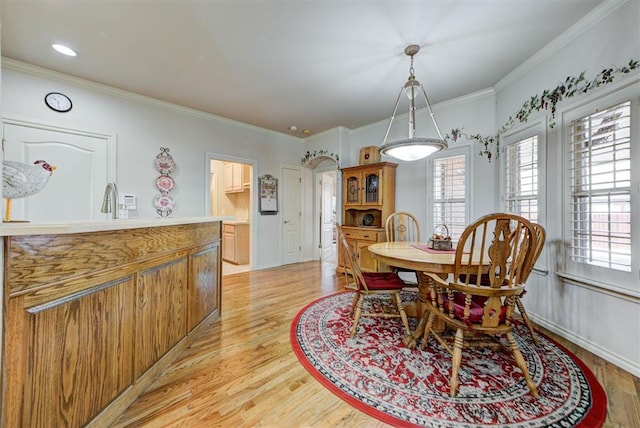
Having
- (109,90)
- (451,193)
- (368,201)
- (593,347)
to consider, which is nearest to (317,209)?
(368,201)

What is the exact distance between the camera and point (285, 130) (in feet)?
15.9

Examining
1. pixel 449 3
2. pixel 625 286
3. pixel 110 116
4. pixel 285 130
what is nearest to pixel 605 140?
pixel 625 286

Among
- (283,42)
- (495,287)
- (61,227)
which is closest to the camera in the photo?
(61,227)

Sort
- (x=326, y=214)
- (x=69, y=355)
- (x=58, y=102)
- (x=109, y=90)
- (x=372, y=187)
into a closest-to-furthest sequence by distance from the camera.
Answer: (x=69, y=355), (x=58, y=102), (x=109, y=90), (x=372, y=187), (x=326, y=214)

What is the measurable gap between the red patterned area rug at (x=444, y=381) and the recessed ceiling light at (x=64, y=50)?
3449 millimetres

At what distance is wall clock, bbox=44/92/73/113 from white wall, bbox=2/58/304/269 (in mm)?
40

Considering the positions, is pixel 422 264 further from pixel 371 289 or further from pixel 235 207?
pixel 235 207

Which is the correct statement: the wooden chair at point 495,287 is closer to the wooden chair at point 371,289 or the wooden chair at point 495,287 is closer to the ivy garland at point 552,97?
the wooden chair at point 371,289

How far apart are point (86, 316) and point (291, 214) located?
421 cm

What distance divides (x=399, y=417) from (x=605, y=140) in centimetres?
249

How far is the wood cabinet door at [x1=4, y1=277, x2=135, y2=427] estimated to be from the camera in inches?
A: 36.1

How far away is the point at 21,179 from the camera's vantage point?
1.14 meters

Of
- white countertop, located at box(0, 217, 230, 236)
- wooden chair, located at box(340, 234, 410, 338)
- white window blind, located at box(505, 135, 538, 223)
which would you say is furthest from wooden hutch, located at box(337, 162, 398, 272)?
white countertop, located at box(0, 217, 230, 236)

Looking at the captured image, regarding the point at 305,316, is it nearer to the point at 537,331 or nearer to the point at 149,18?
the point at 537,331
